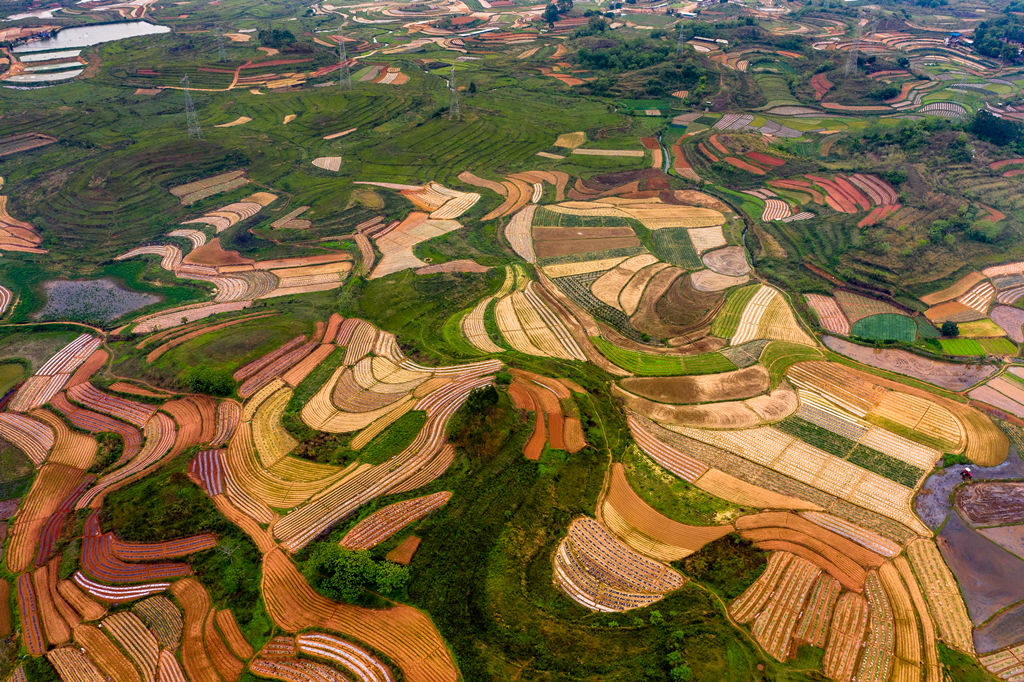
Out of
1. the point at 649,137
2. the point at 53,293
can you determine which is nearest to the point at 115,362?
the point at 53,293

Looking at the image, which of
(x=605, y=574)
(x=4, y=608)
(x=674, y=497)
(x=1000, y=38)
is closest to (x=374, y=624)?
(x=605, y=574)

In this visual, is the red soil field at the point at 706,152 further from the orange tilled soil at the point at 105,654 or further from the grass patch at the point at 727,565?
the orange tilled soil at the point at 105,654

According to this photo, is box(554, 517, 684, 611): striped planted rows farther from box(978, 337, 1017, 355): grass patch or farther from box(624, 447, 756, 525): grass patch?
box(978, 337, 1017, 355): grass patch

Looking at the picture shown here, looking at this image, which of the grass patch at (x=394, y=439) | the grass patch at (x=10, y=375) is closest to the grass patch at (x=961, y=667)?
the grass patch at (x=394, y=439)

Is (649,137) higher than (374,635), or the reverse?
(649,137)

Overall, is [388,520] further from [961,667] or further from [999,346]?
[999,346]

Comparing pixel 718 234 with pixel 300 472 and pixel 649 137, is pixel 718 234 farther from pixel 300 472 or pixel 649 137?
pixel 300 472

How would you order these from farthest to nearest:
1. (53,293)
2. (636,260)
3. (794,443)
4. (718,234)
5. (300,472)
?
(718,234) → (636,260) → (53,293) → (794,443) → (300,472)
